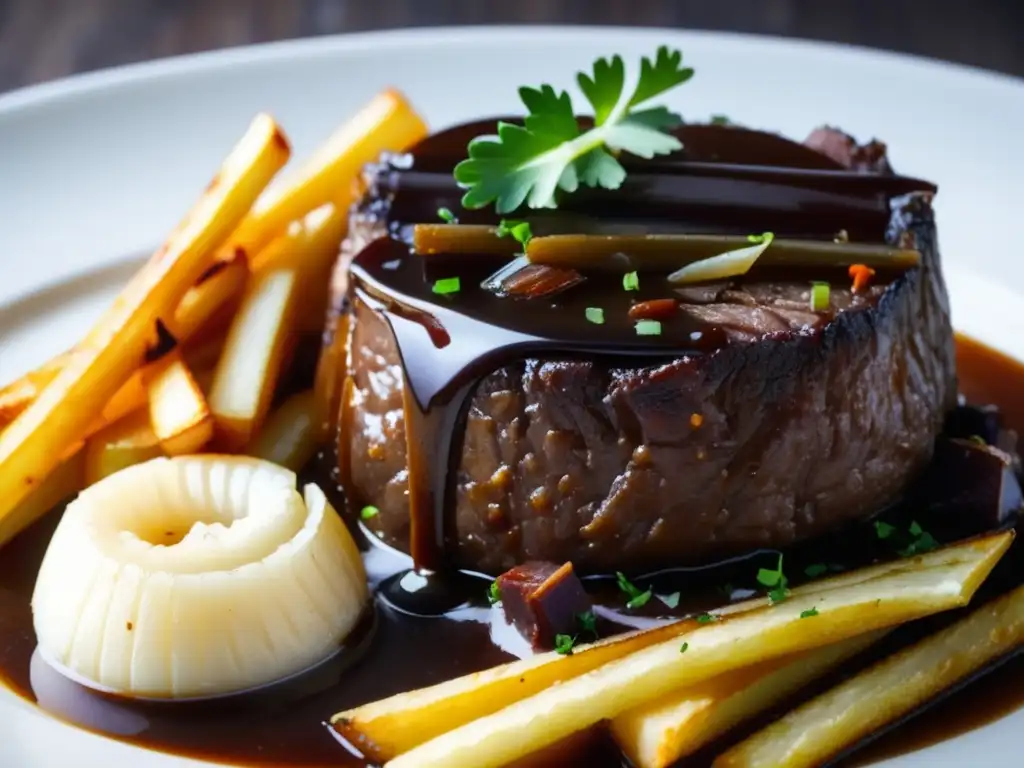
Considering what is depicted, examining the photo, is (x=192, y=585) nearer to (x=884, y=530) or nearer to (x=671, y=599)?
(x=671, y=599)

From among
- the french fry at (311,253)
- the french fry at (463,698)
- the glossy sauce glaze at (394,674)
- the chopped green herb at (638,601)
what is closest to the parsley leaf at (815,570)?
the glossy sauce glaze at (394,674)

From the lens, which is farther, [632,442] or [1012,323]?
[1012,323]

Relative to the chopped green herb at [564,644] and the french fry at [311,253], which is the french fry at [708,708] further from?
the french fry at [311,253]

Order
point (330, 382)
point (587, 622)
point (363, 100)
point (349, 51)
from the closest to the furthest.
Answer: point (587, 622) < point (330, 382) < point (363, 100) < point (349, 51)

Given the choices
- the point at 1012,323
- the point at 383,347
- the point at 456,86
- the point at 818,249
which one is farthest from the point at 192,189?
the point at 1012,323

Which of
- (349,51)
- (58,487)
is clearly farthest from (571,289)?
(349,51)

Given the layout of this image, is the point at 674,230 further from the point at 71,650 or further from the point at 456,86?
the point at 456,86
